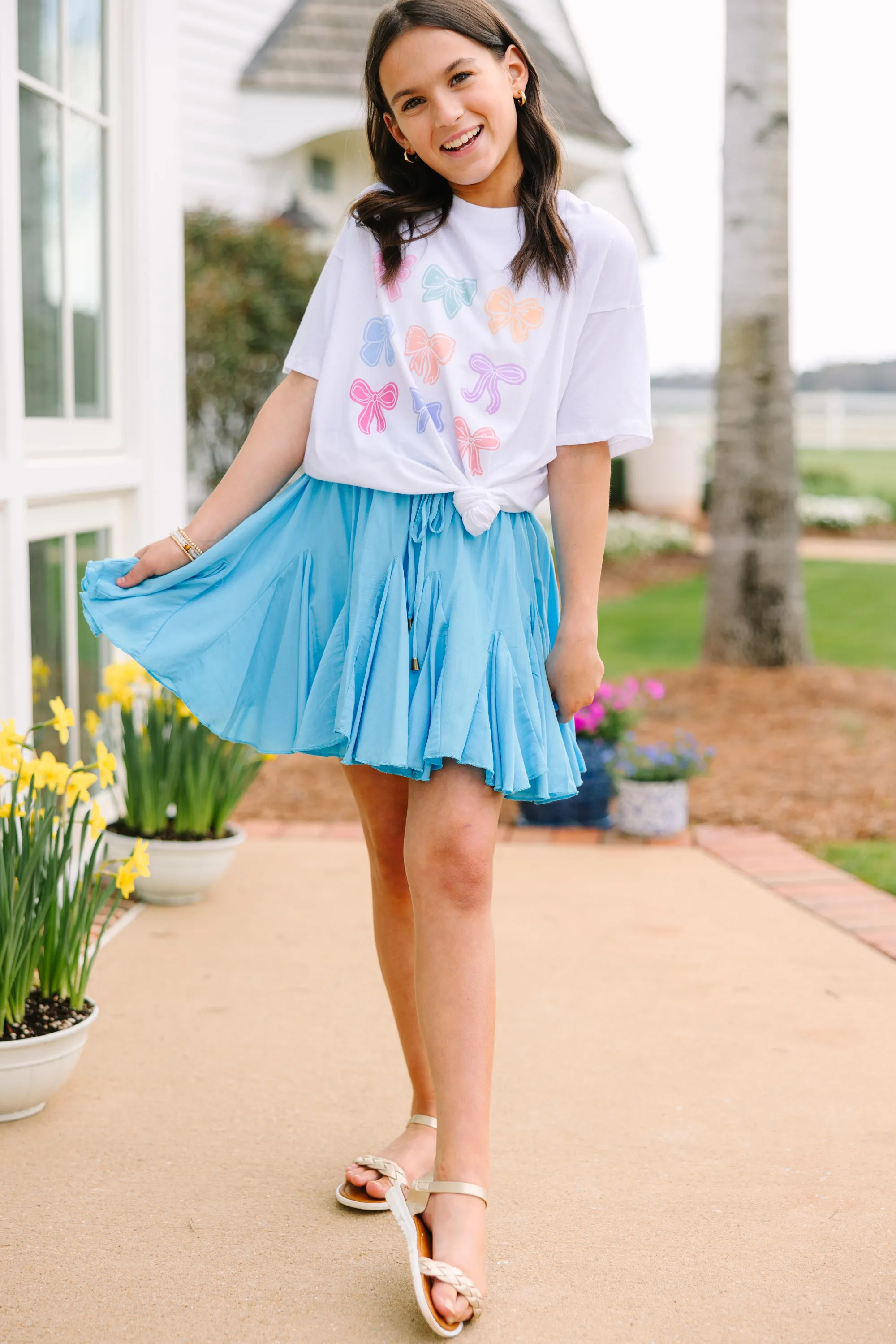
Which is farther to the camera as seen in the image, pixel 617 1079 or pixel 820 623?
pixel 820 623

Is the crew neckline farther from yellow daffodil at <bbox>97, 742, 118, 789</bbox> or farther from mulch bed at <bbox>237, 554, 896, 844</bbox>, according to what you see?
Result: mulch bed at <bbox>237, 554, 896, 844</bbox>

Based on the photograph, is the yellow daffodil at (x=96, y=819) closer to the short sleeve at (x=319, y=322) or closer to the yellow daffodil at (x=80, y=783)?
the yellow daffodil at (x=80, y=783)

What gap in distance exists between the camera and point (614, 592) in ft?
34.0

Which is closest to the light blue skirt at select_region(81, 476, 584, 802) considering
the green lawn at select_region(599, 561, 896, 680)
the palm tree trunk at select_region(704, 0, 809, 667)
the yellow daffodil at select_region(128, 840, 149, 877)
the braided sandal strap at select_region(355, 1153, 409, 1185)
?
the yellow daffodil at select_region(128, 840, 149, 877)

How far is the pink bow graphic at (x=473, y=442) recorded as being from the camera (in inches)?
70.7

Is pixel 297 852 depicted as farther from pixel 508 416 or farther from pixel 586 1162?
pixel 508 416

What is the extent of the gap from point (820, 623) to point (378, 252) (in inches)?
297

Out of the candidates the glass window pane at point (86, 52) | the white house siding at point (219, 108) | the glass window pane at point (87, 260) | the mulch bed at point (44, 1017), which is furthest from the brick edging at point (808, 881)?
the white house siding at point (219, 108)

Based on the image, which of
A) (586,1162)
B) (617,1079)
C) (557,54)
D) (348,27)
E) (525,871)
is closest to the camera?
(586,1162)

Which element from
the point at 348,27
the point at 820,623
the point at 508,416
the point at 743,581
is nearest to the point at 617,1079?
the point at 508,416

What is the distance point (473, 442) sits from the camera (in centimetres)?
180

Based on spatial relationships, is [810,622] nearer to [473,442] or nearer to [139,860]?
[139,860]

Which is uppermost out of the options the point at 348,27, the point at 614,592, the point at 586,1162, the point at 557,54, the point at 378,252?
the point at 557,54

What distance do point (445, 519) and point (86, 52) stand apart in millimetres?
2432
